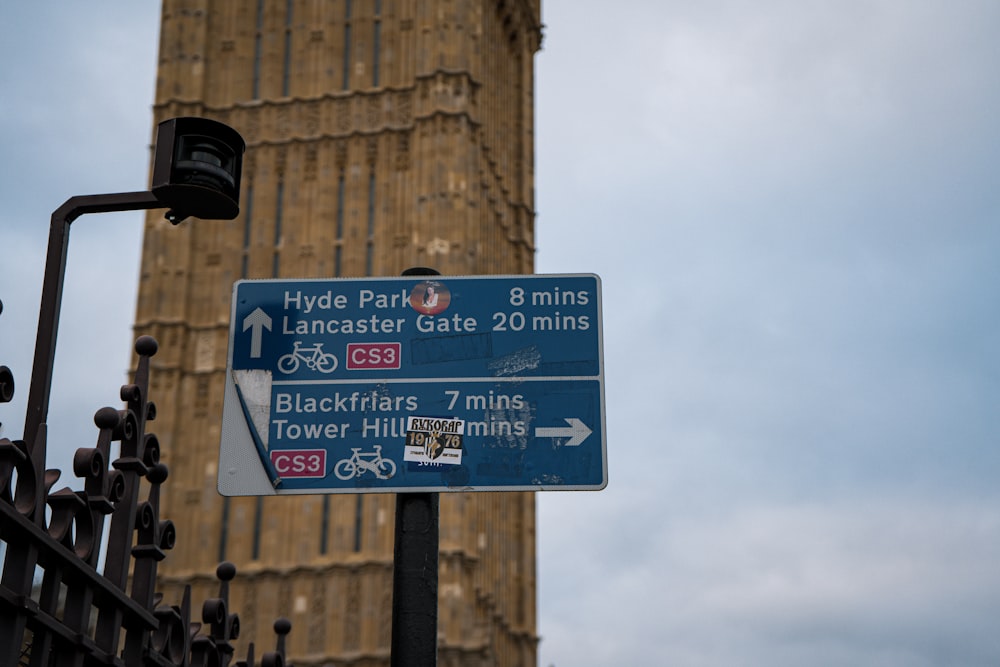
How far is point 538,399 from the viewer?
513 centimetres

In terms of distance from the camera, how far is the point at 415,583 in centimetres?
484

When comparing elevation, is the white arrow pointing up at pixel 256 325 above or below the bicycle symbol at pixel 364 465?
above

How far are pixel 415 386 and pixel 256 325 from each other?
611 millimetres

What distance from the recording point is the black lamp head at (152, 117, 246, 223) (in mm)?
5207

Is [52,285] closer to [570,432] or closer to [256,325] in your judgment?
[256,325]

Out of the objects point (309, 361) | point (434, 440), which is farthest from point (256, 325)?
point (434, 440)

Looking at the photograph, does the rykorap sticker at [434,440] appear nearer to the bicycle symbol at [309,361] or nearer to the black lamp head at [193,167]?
the bicycle symbol at [309,361]

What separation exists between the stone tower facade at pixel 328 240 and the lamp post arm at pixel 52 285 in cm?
2839

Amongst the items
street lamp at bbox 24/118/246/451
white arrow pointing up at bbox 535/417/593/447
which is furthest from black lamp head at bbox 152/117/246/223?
white arrow pointing up at bbox 535/417/593/447

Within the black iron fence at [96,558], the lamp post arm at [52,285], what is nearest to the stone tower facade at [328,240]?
the black iron fence at [96,558]

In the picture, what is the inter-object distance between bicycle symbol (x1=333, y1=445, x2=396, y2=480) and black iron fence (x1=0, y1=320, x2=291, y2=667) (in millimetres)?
613

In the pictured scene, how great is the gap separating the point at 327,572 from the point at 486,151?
40.4 feet

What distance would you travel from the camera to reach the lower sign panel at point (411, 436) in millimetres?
5012

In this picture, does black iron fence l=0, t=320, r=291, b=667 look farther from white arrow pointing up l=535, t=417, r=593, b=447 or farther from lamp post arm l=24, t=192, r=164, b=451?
white arrow pointing up l=535, t=417, r=593, b=447
